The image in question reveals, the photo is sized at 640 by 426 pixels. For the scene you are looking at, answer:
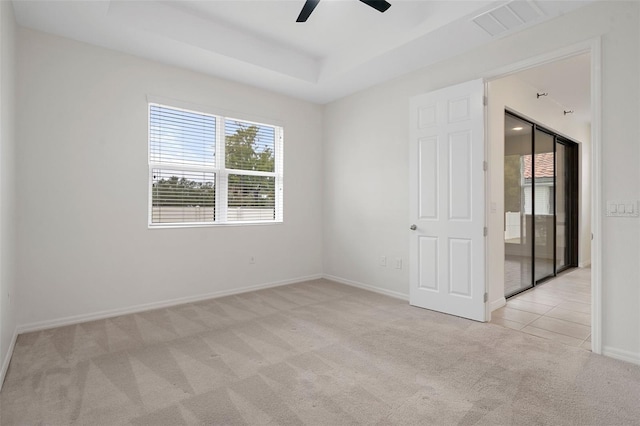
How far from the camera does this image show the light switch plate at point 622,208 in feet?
8.18

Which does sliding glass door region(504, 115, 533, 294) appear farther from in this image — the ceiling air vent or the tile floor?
the ceiling air vent

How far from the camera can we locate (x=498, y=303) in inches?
152

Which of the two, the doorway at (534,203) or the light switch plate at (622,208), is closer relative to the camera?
the light switch plate at (622,208)

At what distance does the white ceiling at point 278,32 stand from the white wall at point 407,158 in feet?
0.62

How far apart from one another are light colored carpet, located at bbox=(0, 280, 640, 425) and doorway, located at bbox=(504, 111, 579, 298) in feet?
5.82

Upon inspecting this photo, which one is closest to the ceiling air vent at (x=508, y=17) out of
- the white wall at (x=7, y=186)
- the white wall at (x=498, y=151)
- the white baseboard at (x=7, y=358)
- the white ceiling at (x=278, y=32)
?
the white ceiling at (x=278, y=32)

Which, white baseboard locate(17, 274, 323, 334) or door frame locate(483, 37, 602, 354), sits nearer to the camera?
door frame locate(483, 37, 602, 354)

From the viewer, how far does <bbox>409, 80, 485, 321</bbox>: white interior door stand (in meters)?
3.37

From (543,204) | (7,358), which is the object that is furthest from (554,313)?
(7,358)

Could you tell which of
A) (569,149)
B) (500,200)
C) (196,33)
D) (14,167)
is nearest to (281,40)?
(196,33)

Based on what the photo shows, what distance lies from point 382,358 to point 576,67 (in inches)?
168

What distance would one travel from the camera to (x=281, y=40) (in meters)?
3.90

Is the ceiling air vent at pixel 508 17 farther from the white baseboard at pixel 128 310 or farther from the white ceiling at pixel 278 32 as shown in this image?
the white baseboard at pixel 128 310

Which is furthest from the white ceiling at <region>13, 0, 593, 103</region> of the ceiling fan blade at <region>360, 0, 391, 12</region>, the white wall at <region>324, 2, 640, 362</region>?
the ceiling fan blade at <region>360, 0, 391, 12</region>
